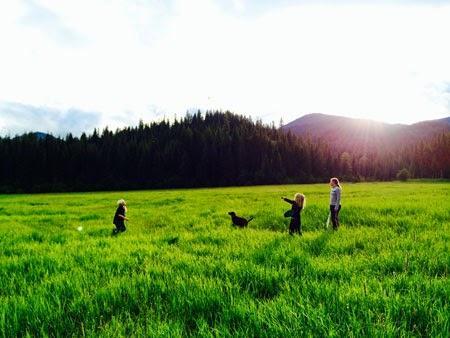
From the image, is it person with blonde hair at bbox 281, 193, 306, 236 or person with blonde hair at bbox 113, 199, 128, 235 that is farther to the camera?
person with blonde hair at bbox 113, 199, 128, 235

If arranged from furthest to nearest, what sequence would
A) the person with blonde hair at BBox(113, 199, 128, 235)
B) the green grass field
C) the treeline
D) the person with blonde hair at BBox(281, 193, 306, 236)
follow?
the treeline
the person with blonde hair at BBox(113, 199, 128, 235)
the person with blonde hair at BBox(281, 193, 306, 236)
the green grass field

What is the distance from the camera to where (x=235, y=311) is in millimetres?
4469

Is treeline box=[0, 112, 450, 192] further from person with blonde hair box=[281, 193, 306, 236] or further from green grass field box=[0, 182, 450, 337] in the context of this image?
green grass field box=[0, 182, 450, 337]

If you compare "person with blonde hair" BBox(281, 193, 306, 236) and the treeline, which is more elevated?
the treeline

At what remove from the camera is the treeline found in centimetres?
10906

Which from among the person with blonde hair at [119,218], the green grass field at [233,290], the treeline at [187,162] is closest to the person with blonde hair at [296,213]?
the green grass field at [233,290]

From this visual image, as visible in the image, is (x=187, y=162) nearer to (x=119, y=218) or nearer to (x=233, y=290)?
(x=119, y=218)

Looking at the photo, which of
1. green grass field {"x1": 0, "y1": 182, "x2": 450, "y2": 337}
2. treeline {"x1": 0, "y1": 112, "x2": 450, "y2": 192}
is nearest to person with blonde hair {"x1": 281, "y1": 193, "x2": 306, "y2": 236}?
green grass field {"x1": 0, "y1": 182, "x2": 450, "y2": 337}

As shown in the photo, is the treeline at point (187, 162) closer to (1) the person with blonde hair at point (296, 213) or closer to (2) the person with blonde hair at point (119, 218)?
(2) the person with blonde hair at point (119, 218)

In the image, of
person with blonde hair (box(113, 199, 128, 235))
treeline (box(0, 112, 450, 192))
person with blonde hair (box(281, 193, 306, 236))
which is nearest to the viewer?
person with blonde hair (box(281, 193, 306, 236))

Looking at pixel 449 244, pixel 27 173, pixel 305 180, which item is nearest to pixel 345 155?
pixel 305 180

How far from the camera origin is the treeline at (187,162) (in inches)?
4294

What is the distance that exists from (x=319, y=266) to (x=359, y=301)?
222cm

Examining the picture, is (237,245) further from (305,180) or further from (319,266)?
(305,180)
